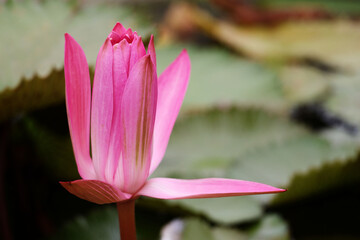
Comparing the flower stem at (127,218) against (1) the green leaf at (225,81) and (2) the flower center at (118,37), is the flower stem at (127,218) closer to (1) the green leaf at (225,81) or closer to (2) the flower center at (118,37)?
(2) the flower center at (118,37)

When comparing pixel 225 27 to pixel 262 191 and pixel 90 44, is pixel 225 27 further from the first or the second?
pixel 262 191

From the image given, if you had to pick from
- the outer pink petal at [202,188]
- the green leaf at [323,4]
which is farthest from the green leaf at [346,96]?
the green leaf at [323,4]

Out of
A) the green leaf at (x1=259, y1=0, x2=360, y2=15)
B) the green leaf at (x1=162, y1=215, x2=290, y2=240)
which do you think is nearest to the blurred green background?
the green leaf at (x1=162, y1=215, x2=290, y2=240)

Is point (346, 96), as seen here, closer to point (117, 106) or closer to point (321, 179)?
point (321, 179)

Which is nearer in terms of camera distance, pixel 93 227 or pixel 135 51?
pixel 135 51

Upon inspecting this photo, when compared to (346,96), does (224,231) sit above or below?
below

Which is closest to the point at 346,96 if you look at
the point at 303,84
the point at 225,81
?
the point at 303,84

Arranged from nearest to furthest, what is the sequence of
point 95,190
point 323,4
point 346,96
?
point 95,190 → point 346,96 → point 323,4
